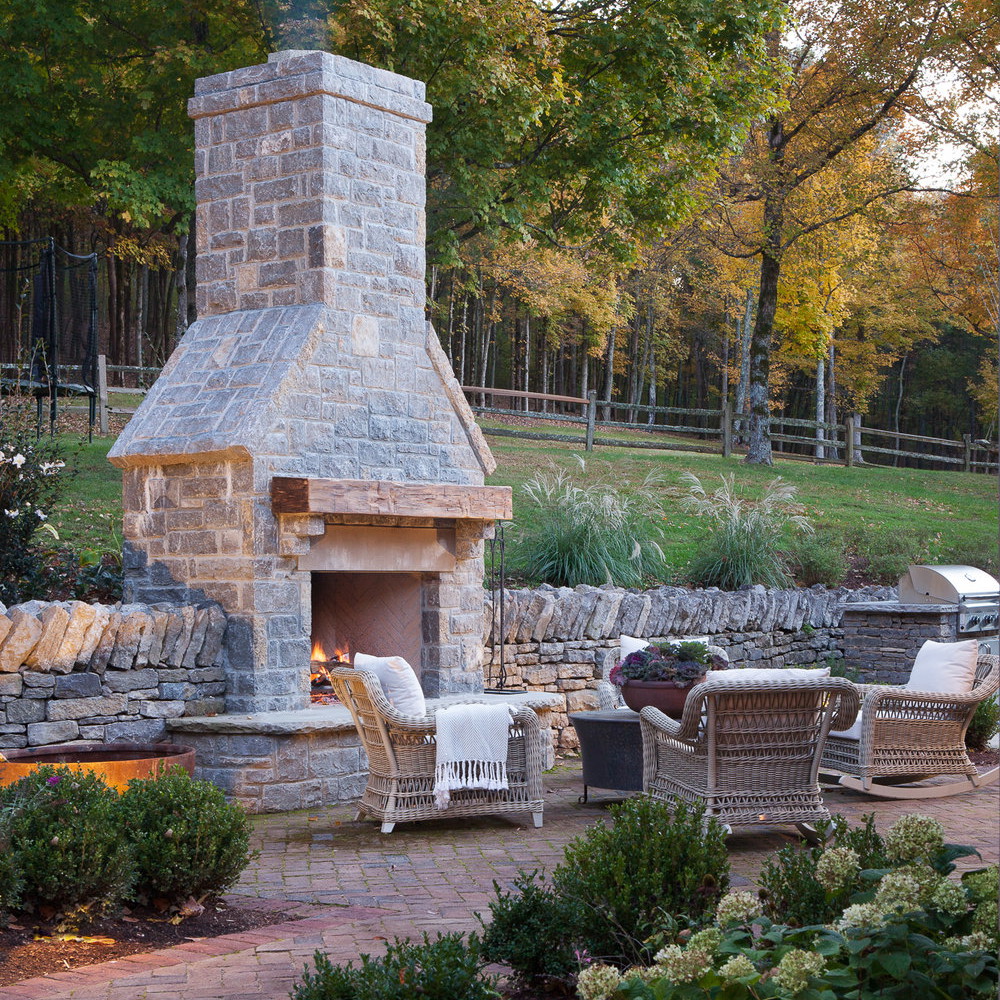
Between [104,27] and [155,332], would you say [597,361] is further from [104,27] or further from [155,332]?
[104,27]

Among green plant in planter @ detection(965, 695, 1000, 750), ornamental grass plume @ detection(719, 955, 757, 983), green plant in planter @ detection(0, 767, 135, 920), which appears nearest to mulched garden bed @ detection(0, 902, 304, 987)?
green plant in planter @ detection(0, 767, 135, 920)

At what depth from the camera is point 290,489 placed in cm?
678

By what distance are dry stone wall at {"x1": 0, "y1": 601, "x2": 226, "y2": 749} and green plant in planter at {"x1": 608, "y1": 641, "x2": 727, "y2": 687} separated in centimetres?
233

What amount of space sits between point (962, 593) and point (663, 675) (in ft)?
18.4

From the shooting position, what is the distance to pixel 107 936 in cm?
413

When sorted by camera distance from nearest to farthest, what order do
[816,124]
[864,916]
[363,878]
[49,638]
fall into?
[864,916], [363,878], [49,638], [816,124]

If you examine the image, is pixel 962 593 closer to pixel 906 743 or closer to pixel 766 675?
pixel 906 743

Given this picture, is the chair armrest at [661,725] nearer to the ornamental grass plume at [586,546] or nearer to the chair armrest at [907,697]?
the chair armrest at [907,697]

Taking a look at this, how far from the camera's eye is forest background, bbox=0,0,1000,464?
11.9m

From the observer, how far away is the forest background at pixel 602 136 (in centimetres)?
1193

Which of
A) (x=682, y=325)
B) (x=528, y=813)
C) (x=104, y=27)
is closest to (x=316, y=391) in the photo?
(x=528, y=813)

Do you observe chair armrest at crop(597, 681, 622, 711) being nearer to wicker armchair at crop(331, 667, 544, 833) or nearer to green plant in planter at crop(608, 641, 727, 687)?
green plant in planter at crop(608, 641, 727, 687)

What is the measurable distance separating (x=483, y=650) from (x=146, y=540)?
235 centimetres

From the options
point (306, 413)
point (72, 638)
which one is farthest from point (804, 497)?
point (72, 638)
